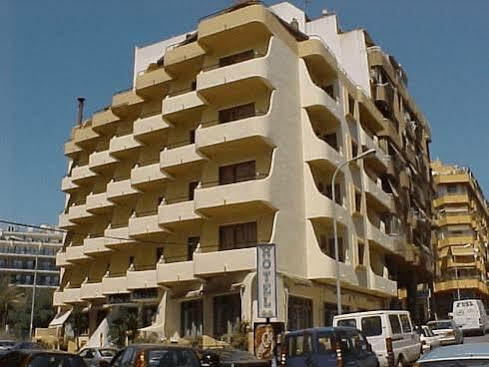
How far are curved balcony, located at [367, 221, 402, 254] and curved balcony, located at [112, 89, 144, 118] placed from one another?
59.7ft

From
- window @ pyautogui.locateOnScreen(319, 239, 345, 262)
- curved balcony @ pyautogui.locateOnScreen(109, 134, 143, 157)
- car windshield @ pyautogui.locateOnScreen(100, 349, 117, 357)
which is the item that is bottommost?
car windshield @ pyautogui.locateOnScreen(100, 349, 117, 357)

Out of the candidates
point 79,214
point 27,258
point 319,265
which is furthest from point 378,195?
point 27,258

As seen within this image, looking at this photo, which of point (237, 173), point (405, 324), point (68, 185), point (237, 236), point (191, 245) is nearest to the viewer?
point (405, 324)

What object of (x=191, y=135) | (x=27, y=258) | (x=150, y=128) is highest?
(x=27, y=258)

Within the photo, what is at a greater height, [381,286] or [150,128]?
[150,128]

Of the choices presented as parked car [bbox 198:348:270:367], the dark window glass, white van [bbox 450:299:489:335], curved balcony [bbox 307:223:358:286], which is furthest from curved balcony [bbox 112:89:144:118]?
white van [bbox 450:299:489:335]

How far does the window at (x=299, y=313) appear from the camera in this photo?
3124 cm

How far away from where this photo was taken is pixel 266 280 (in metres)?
22.0

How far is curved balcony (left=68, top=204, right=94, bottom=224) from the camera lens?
4559 cm

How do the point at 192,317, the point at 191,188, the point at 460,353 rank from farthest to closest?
the point at 191,188, the point at 192,317, the point at 460,353

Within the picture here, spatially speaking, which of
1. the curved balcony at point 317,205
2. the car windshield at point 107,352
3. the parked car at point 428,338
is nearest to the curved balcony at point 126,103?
the curved balcony at point 317,205

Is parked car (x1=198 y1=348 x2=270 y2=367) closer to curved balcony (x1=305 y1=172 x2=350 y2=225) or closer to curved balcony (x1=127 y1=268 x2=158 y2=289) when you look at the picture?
curved balcony (x1=305 y1=172 x2=350 y2=225)

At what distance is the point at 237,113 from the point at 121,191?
11.4 metres

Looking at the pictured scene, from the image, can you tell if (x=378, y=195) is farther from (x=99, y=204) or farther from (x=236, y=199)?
(x=99, y=204)
